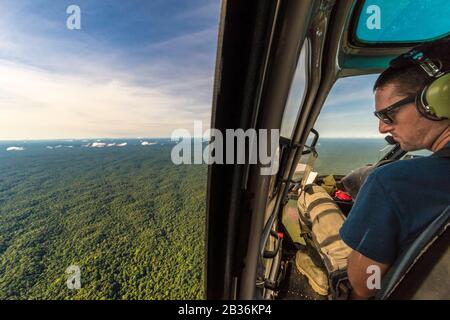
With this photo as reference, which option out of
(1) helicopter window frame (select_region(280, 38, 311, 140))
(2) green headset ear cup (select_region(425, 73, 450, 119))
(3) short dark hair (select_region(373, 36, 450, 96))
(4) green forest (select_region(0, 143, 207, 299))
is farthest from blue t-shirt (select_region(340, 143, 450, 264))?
(4) green forest (select_region(0, 143, 207, 299))

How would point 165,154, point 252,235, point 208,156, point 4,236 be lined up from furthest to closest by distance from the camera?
1. point 165,154
2. point 4,236
3. point 252,235
4. point 208,156

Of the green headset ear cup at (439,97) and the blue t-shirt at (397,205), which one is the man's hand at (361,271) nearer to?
the blue t-shirt at (397,205)

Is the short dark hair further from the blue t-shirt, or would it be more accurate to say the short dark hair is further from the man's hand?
the man's hand

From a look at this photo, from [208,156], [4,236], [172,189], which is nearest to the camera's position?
[208,156]

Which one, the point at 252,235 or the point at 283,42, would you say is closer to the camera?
the point at 283,42

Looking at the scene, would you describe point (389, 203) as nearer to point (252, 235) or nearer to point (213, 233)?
point (252, 235)

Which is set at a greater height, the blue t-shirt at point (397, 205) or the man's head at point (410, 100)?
the man's head at point (410, 100)

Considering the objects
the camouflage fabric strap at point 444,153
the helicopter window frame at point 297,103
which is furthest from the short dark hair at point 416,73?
the helicopter window frame at point 297,103
